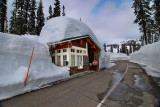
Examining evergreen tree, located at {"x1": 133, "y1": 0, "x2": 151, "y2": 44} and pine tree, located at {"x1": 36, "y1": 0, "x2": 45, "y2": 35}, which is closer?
evergreen tree, located at {"x1": 133, "y1": 0, "x2": 151, "y2": 44}

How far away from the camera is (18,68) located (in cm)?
566

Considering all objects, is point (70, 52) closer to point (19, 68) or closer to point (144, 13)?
point (19, 68)

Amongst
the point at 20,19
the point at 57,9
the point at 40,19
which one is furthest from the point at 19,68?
the point at 57,9

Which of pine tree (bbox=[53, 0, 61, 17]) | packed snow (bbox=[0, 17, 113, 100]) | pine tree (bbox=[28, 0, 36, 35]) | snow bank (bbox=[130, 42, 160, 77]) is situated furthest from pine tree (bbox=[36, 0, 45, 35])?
snow bank (bbox=[130, 42, 160, 77])

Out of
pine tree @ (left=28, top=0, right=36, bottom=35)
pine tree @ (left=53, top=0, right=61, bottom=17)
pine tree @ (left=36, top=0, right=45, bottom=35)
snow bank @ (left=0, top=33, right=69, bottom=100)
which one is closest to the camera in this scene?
snow bank @ (left=0, top=33, right=69, bottom=100)

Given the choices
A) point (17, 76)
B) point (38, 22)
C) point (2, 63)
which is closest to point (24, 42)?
point (2, 63)

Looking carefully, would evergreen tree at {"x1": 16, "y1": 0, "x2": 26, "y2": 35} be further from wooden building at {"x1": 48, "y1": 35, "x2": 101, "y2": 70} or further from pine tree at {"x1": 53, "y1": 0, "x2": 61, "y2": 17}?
wooden building at {"x1": 48, "y1": 35, "x2": 101, "y2": 70}

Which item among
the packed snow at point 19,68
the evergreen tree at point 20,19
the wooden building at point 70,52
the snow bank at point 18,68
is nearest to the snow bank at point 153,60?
the wooden building at point 70,52

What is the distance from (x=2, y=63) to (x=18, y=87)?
6.88 ft

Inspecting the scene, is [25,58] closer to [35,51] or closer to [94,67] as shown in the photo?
[35,51]

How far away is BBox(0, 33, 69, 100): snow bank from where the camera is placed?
453 centimetres

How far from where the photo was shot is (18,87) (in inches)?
187

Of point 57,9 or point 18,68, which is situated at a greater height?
point 57,9

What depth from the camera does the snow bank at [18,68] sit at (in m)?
4.53
